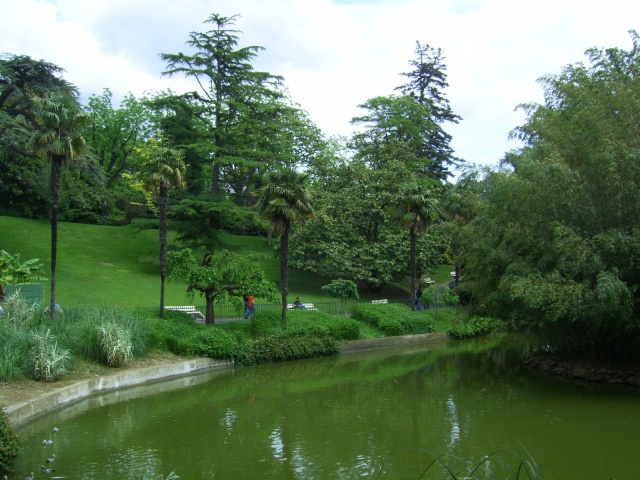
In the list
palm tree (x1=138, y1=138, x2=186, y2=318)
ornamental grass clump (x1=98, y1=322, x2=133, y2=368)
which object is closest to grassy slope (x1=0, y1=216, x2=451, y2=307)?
palm tree (x1=138, y1=138, x2=186, y2=318)

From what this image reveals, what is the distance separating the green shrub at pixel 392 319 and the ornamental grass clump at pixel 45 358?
1867 cm

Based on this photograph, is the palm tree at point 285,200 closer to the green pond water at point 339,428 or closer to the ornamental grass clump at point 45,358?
the green pond water at point 339,428

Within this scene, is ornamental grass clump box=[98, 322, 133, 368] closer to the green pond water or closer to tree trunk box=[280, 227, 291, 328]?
the green pond water

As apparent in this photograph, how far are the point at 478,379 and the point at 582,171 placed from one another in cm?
850

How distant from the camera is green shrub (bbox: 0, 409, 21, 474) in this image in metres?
11.2

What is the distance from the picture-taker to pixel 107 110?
6388 centimetres

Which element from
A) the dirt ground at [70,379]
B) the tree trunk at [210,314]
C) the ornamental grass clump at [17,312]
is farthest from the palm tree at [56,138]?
the tree trunk at [210,314]

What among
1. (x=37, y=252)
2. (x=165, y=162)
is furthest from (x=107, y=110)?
(x=165, y=162)

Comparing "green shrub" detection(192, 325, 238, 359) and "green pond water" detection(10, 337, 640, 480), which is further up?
"green shrub" detection(192, 325, 238, 359)

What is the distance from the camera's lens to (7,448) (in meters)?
11.3

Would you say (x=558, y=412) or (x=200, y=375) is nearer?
(x=558, y=412)

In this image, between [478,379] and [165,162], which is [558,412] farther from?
[165,162]

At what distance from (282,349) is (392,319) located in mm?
9302

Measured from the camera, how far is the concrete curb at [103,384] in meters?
15.7
